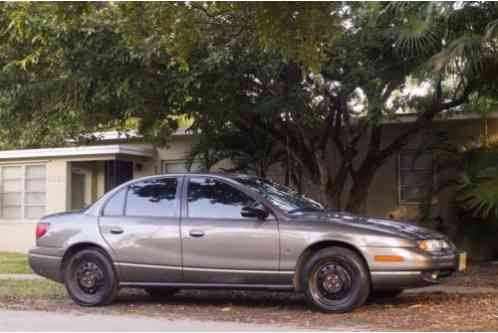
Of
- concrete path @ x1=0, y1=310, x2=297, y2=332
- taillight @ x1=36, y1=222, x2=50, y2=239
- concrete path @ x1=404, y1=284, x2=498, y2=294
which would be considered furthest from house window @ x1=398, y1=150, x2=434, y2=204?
concrete path @ x1=0, y1=310, x2=297, y2=332

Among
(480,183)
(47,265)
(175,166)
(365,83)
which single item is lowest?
(47,265)

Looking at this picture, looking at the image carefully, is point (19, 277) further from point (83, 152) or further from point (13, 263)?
point (83, 152)

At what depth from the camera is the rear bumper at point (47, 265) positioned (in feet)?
33.5

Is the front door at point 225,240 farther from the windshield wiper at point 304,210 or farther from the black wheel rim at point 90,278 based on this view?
the black wheel rim at point 90,278

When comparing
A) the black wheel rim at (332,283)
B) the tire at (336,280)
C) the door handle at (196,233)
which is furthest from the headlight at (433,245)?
the door handle at (196,233)

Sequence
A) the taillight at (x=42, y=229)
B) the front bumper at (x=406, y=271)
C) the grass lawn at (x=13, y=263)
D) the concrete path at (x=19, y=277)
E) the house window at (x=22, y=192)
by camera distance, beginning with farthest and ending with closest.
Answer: the house window at (x=22, y=192), the grass lawn at (x=13, y=263), the concrete path at (x=19, y=277), the taillight at (x=42, y=229), the front bumper at (x=406, y=271)

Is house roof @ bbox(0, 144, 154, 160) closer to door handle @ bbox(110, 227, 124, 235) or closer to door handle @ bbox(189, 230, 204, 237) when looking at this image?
door handle @ bbox(110, 227, 124, 235)

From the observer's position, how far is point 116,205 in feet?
33.7

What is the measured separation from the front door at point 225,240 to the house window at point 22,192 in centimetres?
1119

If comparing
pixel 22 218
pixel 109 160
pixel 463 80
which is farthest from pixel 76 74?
pixel 22 218

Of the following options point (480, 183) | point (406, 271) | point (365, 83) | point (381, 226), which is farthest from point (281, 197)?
point (480, 183)

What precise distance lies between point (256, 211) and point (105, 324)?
2160 millimetres

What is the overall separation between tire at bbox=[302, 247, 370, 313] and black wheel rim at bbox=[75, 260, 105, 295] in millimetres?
2632

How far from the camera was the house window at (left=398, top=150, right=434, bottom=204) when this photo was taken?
16.3 metres
